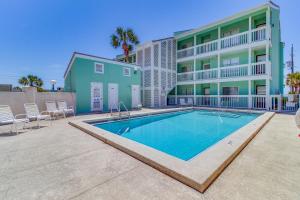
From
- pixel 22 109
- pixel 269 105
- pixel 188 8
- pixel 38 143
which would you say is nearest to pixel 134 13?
pixel 188 8

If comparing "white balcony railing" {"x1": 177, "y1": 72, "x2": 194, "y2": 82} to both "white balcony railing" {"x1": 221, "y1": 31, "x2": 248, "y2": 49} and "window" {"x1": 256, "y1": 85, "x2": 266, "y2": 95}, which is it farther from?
"window" {"x1": 256, "y1": 85, "x2": 266, "y2": 95}

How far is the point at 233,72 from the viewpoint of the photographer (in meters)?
14.2

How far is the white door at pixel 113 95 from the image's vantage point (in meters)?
13.0

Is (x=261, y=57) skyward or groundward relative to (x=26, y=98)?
skyward

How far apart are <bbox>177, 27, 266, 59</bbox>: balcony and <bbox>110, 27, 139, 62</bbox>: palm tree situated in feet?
23.0

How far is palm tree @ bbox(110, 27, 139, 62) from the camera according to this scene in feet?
64.2

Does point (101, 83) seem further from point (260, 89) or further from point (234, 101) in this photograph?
point (260, 89)

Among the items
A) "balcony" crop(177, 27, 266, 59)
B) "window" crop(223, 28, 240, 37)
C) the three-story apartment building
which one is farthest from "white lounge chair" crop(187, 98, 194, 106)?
"window" crop(223, 28, 240, 37)

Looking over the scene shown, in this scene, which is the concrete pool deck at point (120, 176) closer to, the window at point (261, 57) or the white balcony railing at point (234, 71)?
the white balcony railing at point (234, 71)

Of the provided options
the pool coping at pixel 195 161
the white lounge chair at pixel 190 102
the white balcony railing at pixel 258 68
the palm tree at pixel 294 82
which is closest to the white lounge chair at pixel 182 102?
the white lounge chair at pixel 190 102

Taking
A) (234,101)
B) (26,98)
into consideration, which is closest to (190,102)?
(234,101)

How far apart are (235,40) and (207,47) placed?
288 centimetres

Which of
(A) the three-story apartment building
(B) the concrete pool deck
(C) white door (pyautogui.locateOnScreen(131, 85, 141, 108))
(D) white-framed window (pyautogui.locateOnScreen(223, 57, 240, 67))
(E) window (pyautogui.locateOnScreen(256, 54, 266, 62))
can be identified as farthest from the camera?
(D) white-framed window (pyautogui.locateOnScreen(223, 57, 240, 67))

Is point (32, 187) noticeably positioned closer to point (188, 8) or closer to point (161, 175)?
point (161, 175)
